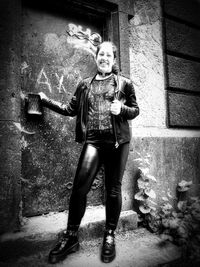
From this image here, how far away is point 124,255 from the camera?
82.7 inches

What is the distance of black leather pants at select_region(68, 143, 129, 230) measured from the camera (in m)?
1.96

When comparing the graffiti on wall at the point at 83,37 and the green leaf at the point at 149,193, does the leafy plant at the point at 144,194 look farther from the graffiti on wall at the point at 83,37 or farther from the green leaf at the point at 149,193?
the graffiti on wall at the point at 83,37

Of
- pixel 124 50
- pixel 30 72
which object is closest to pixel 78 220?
pixel 30 72

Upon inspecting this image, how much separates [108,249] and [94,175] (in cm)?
65

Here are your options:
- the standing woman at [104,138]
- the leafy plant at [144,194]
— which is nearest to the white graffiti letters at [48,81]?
the standing woman at [104,138]

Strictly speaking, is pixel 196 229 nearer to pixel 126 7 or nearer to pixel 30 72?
pixel 30 72

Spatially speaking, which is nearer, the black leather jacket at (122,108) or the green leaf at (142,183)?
the black leather jacket at (122,108)

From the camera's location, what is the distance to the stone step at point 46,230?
1.99m

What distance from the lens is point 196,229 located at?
92.0 inches

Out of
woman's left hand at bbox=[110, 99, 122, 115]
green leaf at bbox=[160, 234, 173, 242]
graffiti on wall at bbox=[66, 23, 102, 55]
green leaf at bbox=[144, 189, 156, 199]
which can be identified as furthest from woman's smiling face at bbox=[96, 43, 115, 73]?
green leaf at bbox=[160, 234, 173, 242]

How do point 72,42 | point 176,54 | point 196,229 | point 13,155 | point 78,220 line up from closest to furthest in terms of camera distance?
A: point 78,220 < point 13,155 < point 196,229 < point 72,42 < point 176,54

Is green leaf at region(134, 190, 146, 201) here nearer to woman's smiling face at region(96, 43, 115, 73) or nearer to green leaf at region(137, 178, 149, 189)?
green leaf at region(137, 178, 149, 189)

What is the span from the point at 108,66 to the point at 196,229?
1839 mm

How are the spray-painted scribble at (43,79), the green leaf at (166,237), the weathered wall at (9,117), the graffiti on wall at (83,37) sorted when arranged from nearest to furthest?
the weathered wall at (9,117) → the green leaf at (166,237) → the spray-painted scribble at (43,79) → the graffiti on wall at (83,37)
